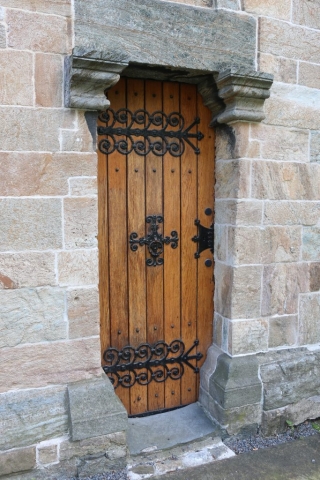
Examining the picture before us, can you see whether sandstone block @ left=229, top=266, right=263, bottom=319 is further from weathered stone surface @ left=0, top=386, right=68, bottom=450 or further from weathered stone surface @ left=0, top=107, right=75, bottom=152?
weathered stone surface @ left=0, top=107, right=75, bottom=152

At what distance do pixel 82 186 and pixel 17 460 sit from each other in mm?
1576

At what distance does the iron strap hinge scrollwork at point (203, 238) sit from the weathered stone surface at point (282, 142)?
0.64m

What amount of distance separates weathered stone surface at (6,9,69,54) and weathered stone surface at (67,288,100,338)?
1.37 metres

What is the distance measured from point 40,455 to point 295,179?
7.79ft

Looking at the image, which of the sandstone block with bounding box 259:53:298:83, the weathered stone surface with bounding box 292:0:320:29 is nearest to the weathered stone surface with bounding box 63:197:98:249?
the sandstone block with bounding box 259:53:298:83

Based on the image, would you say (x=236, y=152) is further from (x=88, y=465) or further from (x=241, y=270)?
(x=88, y=465)

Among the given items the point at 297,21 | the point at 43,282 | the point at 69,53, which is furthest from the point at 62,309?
the point at 297,21

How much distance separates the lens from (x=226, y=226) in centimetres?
285

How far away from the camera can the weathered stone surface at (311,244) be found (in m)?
2.97

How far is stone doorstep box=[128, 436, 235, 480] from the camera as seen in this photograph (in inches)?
98.1

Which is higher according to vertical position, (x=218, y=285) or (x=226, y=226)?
(x=226, y=226)

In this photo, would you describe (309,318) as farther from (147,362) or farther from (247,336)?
(147,362)

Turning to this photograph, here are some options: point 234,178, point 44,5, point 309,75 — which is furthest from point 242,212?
point 44,5

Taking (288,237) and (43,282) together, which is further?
(288,237)
